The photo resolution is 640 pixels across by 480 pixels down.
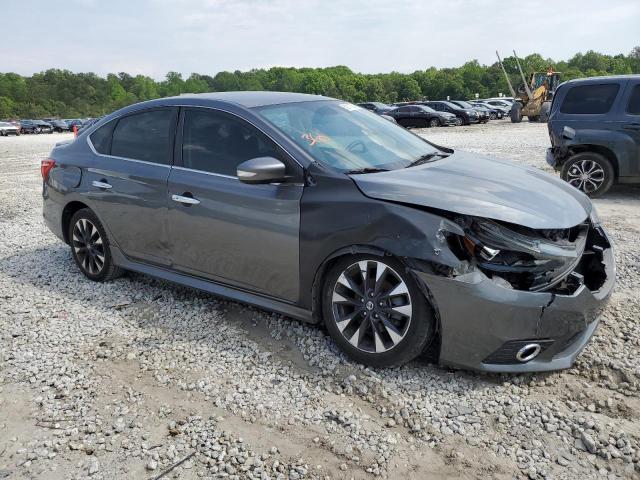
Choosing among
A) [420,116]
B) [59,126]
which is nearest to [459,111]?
[420,116]

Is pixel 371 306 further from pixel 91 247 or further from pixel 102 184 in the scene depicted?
pixel 91 247

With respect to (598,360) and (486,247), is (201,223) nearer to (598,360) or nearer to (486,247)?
(486,247)

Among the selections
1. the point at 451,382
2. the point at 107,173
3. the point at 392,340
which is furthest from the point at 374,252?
the point at 107,173

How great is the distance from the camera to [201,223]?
394 cm

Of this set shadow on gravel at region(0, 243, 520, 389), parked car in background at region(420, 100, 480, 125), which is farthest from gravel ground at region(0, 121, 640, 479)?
parked car in background at region(420, 100, 480, 125)

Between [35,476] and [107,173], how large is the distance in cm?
271

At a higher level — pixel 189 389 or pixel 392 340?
Answer: pixel 392 340

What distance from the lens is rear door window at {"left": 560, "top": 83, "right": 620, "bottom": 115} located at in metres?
8.37

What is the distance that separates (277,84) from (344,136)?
450 ft

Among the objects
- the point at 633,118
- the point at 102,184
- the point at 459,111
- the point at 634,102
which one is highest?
the point at 459,111

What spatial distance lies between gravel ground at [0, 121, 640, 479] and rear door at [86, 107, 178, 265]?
23.5 inches

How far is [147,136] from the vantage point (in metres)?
4.46

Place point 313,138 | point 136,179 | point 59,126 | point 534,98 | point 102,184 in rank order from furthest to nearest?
point 59,126 < point 534,98 < point 102,184 < point 136,179 < point 313,138

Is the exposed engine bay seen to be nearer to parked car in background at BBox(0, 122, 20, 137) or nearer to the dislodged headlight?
the dislodged headlight
